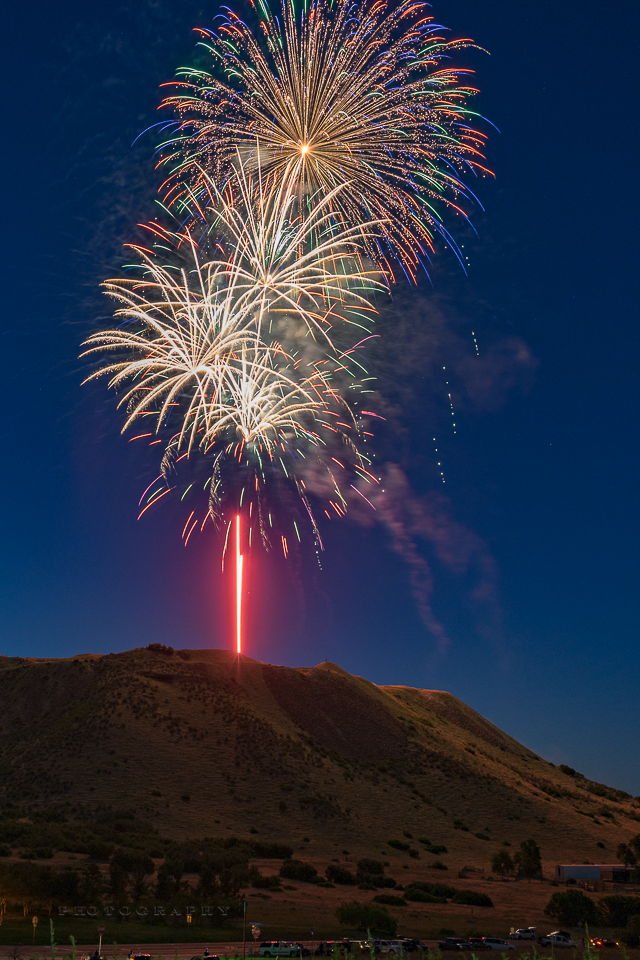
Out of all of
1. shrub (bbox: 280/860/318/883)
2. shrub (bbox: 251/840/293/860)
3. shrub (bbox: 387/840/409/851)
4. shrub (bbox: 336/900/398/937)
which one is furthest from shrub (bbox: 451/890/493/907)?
shrub (bbox: 387/840/409/851)

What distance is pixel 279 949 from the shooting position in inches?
1259

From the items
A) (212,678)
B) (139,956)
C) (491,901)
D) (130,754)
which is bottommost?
(491,901)

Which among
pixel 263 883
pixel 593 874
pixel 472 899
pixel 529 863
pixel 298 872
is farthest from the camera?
pixel 529 863

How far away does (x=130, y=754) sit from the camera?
85938mm

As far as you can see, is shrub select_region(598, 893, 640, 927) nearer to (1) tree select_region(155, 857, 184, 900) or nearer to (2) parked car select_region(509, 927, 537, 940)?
(2) parked car select_region(509, 927, 537, 940)

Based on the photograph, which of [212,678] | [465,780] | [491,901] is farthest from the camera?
[212,678]

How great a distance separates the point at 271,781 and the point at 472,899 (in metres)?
38.2

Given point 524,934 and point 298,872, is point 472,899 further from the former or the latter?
point 298,872

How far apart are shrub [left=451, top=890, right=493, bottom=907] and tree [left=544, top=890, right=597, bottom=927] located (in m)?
4.55

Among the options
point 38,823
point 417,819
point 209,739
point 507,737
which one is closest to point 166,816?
point 38,823

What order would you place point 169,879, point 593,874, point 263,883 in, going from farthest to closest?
point 593,874 → point 263,883 → point 169,879

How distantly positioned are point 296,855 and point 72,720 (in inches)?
1517

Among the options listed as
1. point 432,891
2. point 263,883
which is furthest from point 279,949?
point 432,891

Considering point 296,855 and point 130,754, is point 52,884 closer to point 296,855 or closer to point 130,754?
point 296,855
